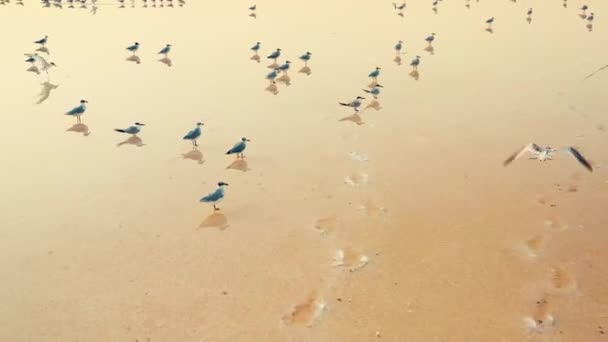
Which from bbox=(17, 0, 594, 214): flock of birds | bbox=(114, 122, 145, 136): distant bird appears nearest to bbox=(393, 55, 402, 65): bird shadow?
bbox=(17, 0, 594, 214): flock of birds

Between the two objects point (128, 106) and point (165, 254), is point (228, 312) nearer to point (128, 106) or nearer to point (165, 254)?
point (165, 254)

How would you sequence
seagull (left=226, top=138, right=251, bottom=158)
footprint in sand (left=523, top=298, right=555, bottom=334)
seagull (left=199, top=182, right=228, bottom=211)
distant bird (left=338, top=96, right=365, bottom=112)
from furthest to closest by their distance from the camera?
distant bird (left=338, top=96, right=365, bottom=112) < seagull (left=226, top=138, right=251, bottom=158) < seagull (left=199, top=182, right=228, bottom=211) < footprint in sand (left=523, top=298, right=555, bottom=334)

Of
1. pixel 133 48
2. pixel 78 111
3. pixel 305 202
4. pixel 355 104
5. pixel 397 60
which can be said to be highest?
pixel 355 104

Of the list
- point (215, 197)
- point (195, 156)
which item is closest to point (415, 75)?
point (195, 156)

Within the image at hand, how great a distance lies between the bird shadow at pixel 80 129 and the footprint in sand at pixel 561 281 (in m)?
13.2

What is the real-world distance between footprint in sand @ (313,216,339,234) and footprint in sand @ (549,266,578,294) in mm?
4349

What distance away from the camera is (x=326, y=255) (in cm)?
1012

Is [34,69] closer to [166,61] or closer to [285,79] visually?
[166,61]

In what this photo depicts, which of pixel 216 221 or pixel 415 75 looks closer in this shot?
pixel 216 221

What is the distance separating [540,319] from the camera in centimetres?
850

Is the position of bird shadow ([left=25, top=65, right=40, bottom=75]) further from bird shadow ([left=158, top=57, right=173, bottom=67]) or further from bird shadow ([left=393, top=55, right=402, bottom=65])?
bird shadow ([left=393, top=55, right=402, bottom=65])

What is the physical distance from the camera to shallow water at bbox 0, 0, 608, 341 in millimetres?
8711

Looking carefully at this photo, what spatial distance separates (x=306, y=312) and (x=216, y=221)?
3.56 metres

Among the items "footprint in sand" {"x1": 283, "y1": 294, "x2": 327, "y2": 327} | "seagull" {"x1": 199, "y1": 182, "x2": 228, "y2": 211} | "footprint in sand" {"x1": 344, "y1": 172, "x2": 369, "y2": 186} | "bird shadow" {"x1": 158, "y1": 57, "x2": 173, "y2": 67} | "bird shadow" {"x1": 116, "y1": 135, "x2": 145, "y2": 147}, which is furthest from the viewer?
"bird shadow" {"x1": 158, "y1": 57, "x2": 173, "y2": 67}
